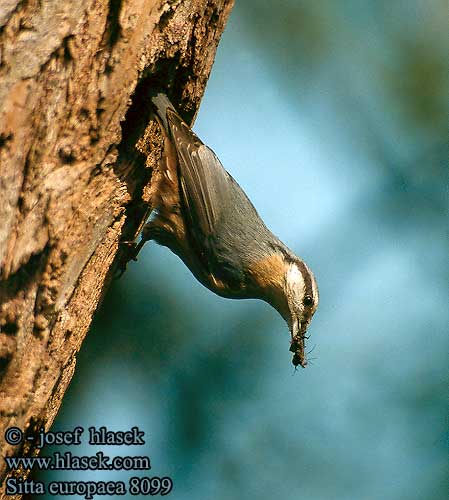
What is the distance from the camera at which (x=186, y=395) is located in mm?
4391

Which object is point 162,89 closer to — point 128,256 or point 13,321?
point 128,256

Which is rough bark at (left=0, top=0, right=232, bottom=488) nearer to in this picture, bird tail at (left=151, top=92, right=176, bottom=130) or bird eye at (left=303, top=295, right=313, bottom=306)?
bird tail at (left=151, top=92, right=176, bottom=130)

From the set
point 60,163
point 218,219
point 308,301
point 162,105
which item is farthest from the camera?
point 308,301

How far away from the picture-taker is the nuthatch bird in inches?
128

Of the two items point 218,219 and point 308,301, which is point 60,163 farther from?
point 308,301

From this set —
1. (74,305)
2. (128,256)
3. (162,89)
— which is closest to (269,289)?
(128,256)

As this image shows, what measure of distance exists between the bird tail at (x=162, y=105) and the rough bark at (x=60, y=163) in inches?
4.0

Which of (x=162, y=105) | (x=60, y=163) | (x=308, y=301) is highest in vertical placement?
(x=162, y=105)

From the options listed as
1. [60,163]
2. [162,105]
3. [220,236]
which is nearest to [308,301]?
[220,236]

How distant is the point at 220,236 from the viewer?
349 cm

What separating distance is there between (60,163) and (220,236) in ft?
4.57

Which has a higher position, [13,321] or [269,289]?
[269,289]

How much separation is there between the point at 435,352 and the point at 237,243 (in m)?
2.04

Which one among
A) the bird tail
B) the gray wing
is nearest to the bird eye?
the gray wing
